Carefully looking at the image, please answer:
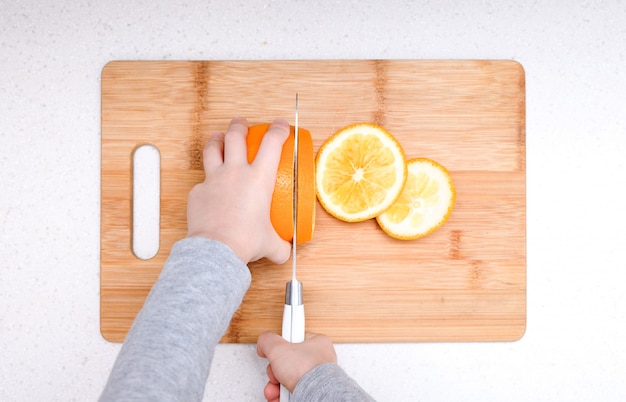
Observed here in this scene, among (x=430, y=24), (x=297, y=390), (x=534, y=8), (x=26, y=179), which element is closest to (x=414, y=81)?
(x=430, y=24)

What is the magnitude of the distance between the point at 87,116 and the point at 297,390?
20.4 inches

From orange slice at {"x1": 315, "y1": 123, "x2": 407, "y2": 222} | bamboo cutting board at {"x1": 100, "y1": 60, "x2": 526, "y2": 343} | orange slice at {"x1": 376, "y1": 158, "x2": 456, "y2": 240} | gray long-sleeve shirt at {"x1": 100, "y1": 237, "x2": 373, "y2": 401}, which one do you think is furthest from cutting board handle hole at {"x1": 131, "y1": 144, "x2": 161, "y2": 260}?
orange slice at {"x1": 376, "y1": 158, "x2": 456, "y2": 240}

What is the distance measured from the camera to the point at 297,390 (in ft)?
2.22

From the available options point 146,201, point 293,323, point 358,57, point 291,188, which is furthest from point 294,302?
point 358,57

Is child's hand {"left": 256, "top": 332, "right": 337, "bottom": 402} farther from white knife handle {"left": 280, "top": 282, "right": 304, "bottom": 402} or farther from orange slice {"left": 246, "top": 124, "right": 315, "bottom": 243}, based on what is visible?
orange slice {"left": 246, "top": 124, "right": 315, "bottom": 243}

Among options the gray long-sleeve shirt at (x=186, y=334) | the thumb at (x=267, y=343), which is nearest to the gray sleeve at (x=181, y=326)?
the gray long-sleeve shirt at (x=186, y=334)

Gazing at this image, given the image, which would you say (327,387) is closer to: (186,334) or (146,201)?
(186,334)

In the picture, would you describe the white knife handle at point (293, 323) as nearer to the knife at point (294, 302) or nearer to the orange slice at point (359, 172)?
the knife at point (294, 302)

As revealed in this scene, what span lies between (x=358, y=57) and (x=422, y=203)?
0.25 meters

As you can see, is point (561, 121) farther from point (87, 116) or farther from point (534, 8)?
point (87, 116)

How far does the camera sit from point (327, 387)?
65cm

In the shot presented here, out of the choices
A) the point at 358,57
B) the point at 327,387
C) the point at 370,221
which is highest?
the point at 358,57

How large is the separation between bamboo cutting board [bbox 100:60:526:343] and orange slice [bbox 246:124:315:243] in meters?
0.06

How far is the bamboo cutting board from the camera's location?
0.74 meters
